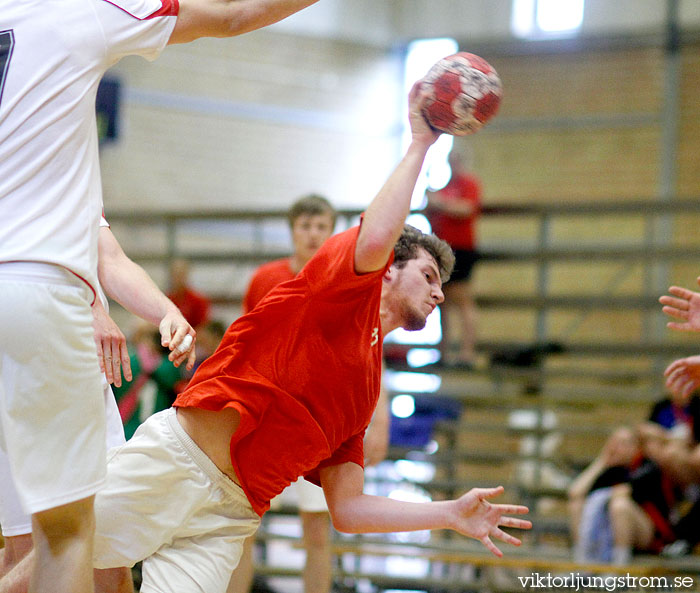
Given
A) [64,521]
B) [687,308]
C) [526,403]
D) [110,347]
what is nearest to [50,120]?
[110,347]

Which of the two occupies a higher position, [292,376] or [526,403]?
[292,376]

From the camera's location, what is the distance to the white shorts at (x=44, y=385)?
191 centimetres

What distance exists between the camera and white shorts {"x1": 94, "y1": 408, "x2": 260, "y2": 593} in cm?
243

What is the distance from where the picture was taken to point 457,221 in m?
8.31

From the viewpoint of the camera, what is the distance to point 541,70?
44.0 ft

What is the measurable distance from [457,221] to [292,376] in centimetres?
605

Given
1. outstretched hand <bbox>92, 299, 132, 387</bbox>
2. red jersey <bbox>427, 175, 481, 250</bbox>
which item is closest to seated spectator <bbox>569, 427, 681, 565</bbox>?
red jersey <bbox>427, 175, 481, 250</bbox>

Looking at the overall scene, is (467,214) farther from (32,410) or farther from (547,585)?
(32,410)

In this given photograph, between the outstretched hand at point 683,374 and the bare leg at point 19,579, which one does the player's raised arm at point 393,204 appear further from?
the outstretched hand at point 683,374

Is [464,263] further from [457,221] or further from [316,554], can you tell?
[316,554]

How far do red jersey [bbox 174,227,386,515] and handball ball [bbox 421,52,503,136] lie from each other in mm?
430

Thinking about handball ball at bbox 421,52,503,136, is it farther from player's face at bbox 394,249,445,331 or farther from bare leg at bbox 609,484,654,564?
bare leg at bbox 609,484,654,564

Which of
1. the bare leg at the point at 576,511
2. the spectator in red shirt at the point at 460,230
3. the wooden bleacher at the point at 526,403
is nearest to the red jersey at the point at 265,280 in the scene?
the wooden bleacher at the point at 526,403

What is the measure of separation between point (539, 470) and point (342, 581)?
320cm
